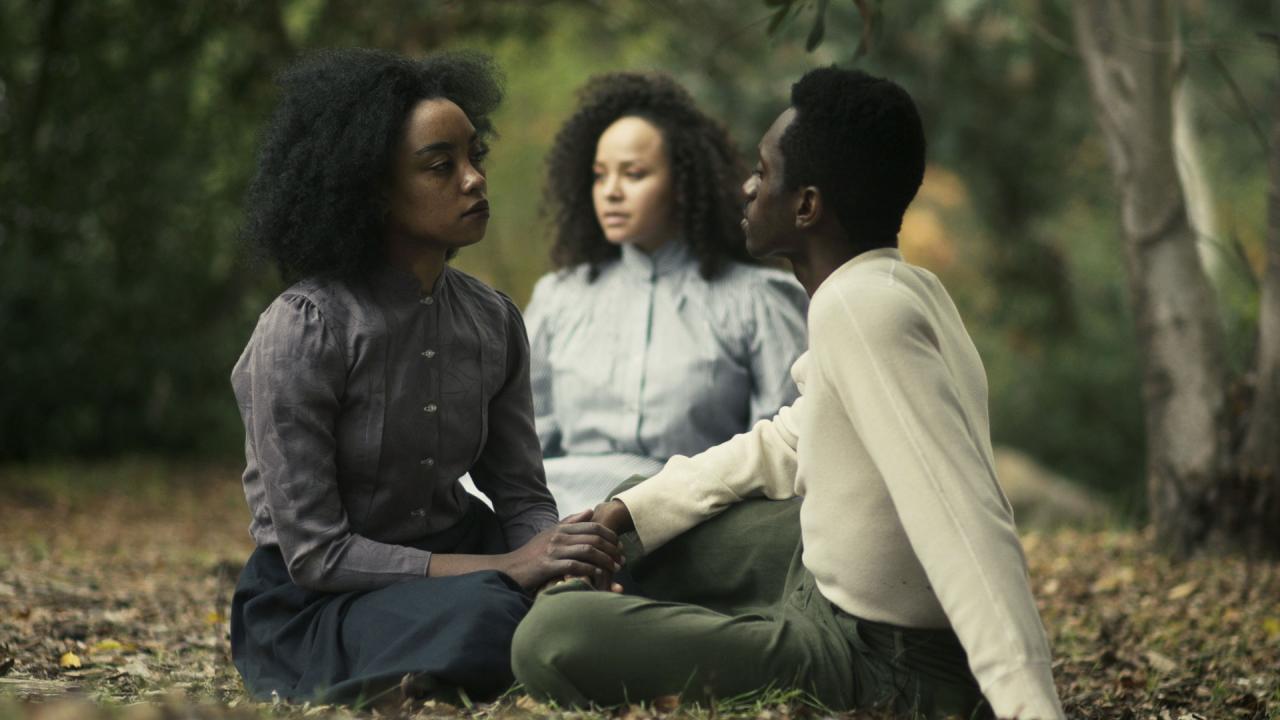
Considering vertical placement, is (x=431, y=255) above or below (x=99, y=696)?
above

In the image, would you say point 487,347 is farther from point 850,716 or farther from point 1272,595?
point 1272,595

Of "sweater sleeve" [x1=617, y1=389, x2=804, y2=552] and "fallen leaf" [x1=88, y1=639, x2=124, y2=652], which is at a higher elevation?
"sweater sleeve" [x1=617, y1=389, x2=804, y2=552]

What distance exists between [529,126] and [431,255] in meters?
14.9

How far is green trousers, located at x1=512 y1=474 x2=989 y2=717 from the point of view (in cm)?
303

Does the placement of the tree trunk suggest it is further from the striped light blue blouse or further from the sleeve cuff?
the sleeve cuff

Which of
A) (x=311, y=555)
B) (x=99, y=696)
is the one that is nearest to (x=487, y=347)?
(x=311, y=555)

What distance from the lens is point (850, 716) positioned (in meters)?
3.03

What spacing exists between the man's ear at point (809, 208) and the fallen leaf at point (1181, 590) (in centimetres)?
331

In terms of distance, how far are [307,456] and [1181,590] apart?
3942 millimetres

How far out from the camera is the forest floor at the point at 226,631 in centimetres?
315

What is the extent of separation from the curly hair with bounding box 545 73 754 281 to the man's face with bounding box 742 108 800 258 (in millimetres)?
2022

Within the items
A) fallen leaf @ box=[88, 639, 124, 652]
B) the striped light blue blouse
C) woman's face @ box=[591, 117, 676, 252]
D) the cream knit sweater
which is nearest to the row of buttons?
the cream knit sweater

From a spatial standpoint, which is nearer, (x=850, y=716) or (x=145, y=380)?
(x=850, y=716)

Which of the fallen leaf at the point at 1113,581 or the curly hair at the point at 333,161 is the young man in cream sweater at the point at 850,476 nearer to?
the curly hair at the point at 333,161
